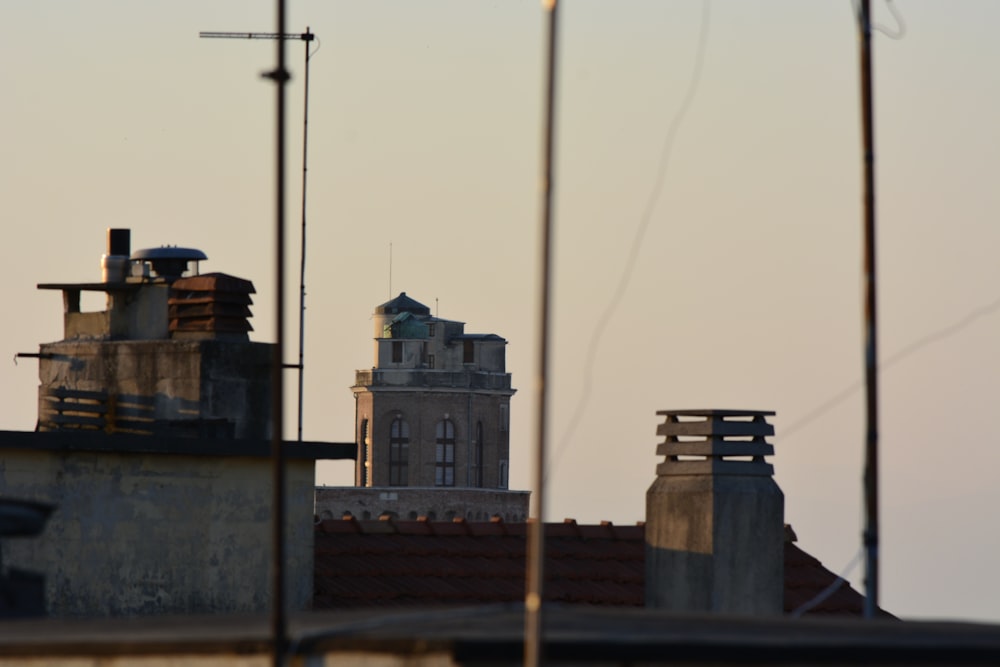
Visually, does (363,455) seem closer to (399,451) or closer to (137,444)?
(399,451)

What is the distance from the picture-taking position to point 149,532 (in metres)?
23.5

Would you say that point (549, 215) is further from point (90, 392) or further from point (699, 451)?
point (90, 392)

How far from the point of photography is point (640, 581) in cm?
2700

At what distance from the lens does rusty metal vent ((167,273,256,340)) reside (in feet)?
90.9

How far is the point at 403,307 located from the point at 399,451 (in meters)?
10.8

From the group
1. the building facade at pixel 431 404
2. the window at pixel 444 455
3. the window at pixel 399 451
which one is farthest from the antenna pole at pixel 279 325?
the window at pixel 399 451

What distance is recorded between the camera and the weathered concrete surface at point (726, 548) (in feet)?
75.5

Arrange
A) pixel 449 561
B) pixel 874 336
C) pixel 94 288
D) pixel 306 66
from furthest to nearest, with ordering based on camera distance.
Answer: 1. pixel 306 66
2. pixel 94 288
3. pixel 449 561
4. pixel 874 336

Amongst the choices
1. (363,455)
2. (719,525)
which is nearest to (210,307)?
(719,525)

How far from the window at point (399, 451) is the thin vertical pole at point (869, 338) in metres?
151

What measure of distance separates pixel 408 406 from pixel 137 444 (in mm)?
145234

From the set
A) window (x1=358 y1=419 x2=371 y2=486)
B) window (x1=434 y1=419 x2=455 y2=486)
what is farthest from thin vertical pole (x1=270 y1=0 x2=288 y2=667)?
window (x1=358 y1=419 x2=371 y2=486)

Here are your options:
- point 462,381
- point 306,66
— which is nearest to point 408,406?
point 462,381

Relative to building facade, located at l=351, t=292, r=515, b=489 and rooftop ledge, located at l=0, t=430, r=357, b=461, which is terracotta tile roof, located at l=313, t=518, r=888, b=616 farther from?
building facade, located at l=351, t=292, r=515, b=489
